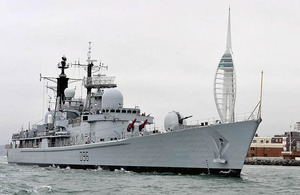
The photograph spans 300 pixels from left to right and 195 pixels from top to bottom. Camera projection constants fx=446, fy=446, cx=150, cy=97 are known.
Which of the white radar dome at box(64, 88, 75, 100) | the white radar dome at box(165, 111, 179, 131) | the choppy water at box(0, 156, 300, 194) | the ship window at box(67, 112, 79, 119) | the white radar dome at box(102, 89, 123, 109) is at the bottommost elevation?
the choppy water at box(0, 156, 300, 194)

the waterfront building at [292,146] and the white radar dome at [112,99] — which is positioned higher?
the white radar dome at [112,99]

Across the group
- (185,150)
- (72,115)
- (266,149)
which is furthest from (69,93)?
(266,149)

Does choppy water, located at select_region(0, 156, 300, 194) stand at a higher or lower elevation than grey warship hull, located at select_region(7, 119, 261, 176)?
lower

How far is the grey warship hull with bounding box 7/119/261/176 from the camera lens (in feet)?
85.8

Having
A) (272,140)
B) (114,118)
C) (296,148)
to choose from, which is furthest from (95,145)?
(272,140)

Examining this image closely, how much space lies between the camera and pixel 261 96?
26.7 metres

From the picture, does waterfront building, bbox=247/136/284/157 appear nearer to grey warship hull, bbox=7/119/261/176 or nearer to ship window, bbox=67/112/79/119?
ship window, bbox=67/112/79/119

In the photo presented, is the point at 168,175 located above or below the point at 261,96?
below

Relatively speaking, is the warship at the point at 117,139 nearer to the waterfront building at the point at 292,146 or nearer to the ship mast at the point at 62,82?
the ship mast at the point at 62,82

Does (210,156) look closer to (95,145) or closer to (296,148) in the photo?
(95,145)

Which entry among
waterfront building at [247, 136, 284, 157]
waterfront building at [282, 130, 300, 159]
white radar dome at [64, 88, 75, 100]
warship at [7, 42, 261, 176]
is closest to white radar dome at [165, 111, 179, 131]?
warship at [7, 42, 261, 176]

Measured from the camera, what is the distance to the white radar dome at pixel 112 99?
35.8 m

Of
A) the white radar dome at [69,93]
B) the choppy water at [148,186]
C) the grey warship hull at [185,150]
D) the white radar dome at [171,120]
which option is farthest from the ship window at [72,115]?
the choppy water at [148,186]

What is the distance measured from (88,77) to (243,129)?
19602 mm
